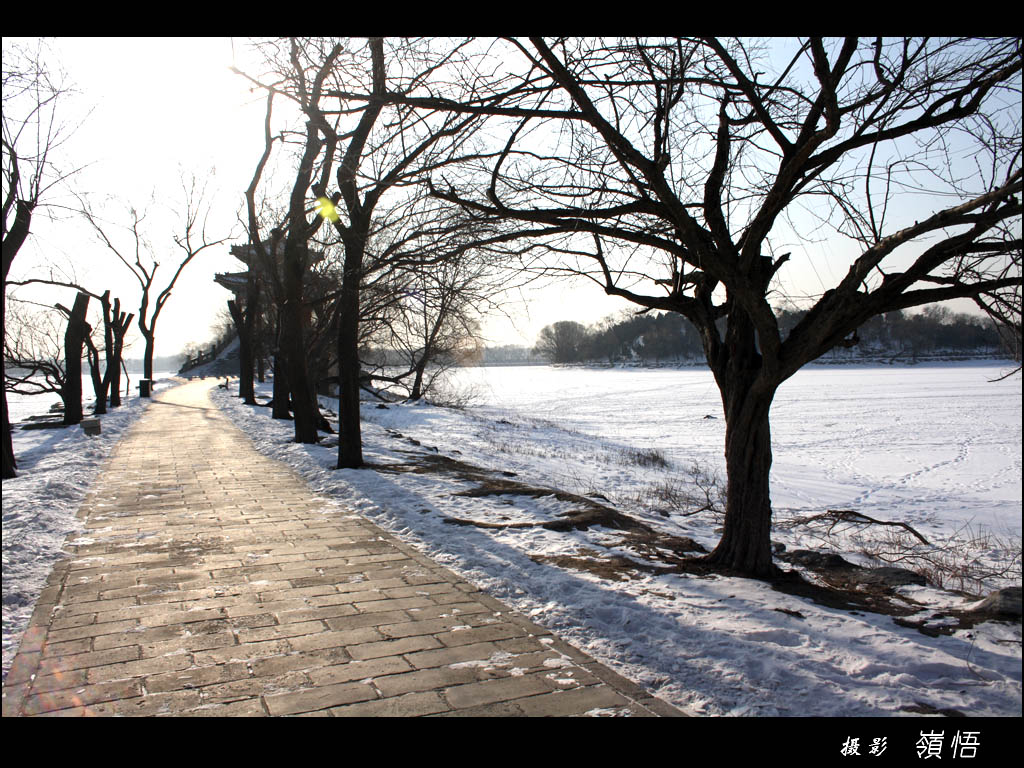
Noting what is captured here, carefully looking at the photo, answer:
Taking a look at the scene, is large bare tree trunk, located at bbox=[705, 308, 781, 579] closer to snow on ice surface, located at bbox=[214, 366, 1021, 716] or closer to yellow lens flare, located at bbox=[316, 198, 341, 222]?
snow on ice surface, located at bbox=[214, 366, 1021, 716]

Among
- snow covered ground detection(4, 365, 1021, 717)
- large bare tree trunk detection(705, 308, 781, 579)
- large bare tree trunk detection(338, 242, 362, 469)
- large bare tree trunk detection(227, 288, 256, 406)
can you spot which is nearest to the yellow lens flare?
large bare tree trunk detection(338, 242, 362, 469)

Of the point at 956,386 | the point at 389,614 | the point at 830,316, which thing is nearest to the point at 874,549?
the point at 830,316

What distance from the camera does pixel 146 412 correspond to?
2591 cm

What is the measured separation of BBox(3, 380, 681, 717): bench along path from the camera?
11.5 ft

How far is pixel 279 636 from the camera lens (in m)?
4.38

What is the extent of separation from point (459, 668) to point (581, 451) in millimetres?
16815

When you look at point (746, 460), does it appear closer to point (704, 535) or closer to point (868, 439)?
point (704, 535)

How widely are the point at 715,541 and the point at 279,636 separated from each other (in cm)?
562

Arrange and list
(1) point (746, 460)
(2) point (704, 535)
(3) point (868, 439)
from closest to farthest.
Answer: (1) point (746, 460), (2) point (704, 535), (3) point (868, 439)

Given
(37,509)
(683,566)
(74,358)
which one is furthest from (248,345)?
(683,566)

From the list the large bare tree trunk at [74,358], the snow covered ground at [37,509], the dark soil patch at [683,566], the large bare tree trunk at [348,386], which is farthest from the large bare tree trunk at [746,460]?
the large bare tree trunk at [74,358]

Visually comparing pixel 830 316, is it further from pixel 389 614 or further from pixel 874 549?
pixel 874 549

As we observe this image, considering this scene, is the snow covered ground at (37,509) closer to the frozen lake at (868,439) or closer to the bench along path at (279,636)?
the bench along path at (279,636)

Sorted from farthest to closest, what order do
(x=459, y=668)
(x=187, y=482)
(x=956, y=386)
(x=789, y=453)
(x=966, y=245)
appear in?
(x=956, y=386), (x=789, y=453), (x=187, y=482), (x=966, y=245), (x=459, y=668)
